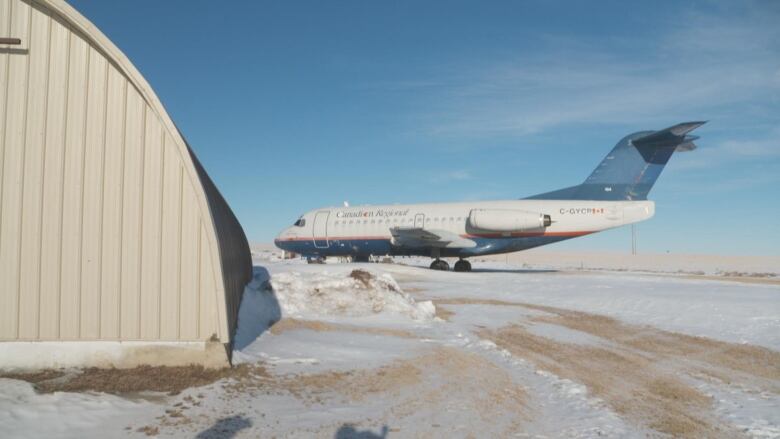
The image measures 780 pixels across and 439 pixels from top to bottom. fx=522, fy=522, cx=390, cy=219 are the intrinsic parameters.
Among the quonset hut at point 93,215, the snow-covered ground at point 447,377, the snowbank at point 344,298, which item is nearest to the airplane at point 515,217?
the snow-covered ground at point 447,377

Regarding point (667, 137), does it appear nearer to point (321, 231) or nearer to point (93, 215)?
point (321, 231)

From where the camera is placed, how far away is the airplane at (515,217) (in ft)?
92.2

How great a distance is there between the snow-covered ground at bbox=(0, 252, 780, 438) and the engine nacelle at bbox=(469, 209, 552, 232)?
538 inches

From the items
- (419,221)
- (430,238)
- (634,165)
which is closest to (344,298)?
(430,238)

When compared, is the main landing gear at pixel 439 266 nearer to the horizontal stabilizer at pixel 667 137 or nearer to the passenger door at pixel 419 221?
the passenger door at pixel 419 221

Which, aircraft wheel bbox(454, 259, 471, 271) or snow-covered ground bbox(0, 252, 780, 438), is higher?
aircraft wheel bbox(454, 259, 471, 271)

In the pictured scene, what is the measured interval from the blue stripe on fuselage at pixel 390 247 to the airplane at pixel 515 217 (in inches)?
2.3

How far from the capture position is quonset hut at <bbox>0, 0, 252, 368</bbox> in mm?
7152

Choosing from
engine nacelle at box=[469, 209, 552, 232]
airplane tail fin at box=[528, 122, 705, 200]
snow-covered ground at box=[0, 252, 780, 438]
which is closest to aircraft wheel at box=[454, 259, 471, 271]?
engine nacelle at box=[469, 209, 552, 232]

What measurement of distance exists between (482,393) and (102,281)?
17.9ft

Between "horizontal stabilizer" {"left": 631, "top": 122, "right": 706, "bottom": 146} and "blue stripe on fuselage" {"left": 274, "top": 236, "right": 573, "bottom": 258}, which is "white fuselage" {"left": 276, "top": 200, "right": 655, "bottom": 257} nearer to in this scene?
"blue stripe on fuselage" {"left": 274, "top": 236, "right": 573, "bottom": 258}

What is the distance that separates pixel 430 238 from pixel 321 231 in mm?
8507

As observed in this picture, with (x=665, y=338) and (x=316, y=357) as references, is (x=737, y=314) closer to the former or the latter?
(x=665, y=338)

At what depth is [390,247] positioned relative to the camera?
112ft
